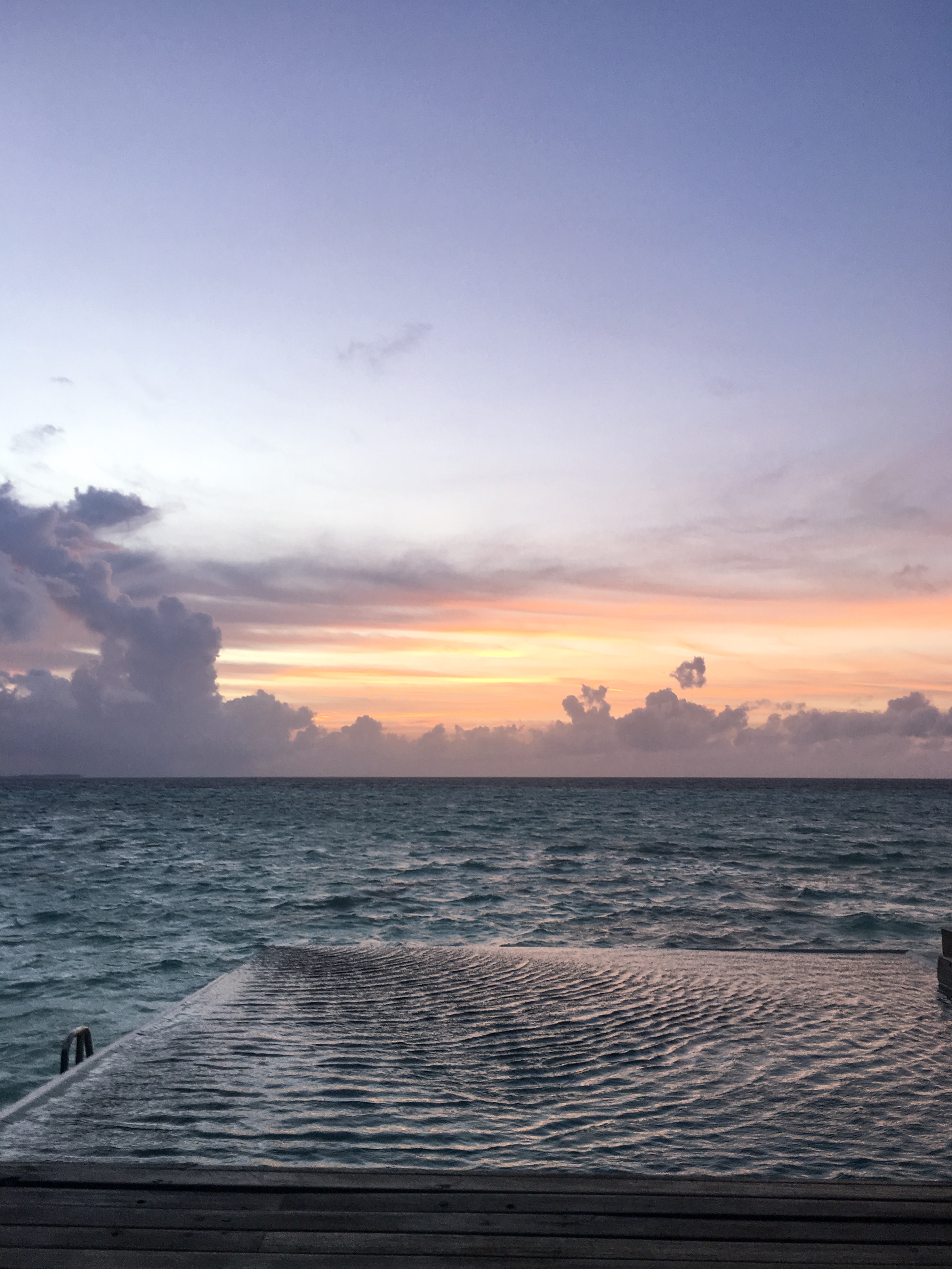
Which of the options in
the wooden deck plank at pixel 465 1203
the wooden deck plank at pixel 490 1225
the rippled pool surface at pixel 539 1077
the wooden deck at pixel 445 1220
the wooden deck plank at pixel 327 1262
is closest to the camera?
the wooden deck plank at pixel 327 1262

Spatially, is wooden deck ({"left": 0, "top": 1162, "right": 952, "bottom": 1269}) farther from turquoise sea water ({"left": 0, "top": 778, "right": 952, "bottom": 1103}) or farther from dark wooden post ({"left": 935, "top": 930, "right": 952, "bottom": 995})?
turquoise sea water ({"left": 0, "top": 778, "right": 952, "bottom": 1103})

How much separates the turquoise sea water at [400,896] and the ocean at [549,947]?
0.16 meters

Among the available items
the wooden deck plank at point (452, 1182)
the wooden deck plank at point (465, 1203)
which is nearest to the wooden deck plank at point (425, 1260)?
the wooden deck plank at point (465, 1203)

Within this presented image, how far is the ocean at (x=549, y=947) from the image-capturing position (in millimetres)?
8234

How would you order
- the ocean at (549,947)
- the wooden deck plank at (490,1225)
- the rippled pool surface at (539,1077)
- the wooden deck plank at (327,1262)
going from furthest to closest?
1. the ocean at (549,947)
2. the rippled pool surface at (539,1077)
3. the wooden deck plank at (490,1225)
4. the wooden deck plank at (327,1262)

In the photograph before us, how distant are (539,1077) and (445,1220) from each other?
3642mm

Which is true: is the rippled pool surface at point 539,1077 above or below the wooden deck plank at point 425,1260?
below

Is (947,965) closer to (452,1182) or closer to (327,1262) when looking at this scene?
(452,1182)

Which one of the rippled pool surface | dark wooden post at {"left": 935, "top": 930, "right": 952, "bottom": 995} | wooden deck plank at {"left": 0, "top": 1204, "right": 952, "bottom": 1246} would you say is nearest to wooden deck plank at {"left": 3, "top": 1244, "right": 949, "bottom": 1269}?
wooden deck plank at {"left": 0, "top": 1204, "right": 952, "bottom": 1246}

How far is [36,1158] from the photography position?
233 inches

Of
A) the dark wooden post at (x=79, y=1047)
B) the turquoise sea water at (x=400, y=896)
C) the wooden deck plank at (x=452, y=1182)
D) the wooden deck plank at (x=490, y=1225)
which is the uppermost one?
the wooden deck plank at (x=490, y=1225)

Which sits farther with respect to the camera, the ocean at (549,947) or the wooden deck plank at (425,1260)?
the ocean at (549,947)

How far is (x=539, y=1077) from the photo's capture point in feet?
28.0

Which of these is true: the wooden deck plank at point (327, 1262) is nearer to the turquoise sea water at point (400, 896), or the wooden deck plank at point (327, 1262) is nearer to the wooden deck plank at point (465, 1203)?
the wooden deck plank at point (465, 1203)
